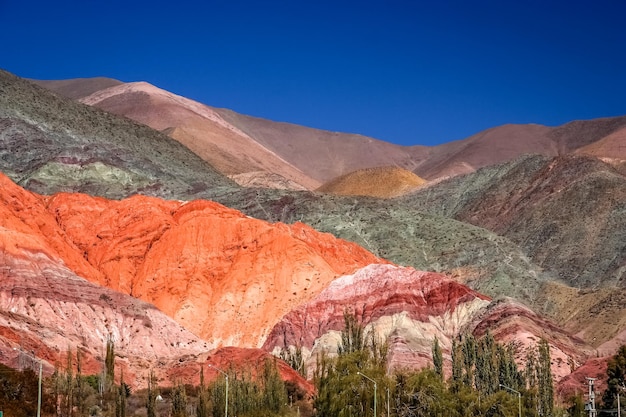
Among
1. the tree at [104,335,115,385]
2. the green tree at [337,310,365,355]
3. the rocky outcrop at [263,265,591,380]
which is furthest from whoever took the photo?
the rocky outcrop at [263,265,591,380]

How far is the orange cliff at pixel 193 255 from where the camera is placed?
128 m

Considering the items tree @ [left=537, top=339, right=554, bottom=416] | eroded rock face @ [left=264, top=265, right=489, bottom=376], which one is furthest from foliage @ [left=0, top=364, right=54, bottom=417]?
eroded rock face @ [left=264, top=265, right=489, bottom=376]

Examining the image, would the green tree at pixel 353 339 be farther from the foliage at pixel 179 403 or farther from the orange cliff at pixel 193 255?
the orange cliff at pixel 193 255

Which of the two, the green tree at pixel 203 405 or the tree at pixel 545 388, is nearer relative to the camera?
the green tree at pixel 203 405

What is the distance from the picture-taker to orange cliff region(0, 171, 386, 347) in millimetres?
128250

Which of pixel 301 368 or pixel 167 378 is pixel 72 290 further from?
pixel 301 368

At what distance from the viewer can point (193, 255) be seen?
454 ft

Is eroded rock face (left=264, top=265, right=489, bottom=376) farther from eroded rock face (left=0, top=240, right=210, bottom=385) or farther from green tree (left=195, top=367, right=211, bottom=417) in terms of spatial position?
green tree (left=195, top=367, right=211, bottom=417)

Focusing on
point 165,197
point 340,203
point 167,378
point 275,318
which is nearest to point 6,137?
point 165,197

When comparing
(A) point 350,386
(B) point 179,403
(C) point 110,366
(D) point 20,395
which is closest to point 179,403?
(B) point 179,403

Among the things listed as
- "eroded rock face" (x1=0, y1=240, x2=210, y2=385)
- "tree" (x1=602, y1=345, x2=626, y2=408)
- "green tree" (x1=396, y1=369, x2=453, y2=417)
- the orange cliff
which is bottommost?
"green tree" (x1=396, y1=369, x2=453, y2=417)

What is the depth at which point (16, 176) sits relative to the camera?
182m

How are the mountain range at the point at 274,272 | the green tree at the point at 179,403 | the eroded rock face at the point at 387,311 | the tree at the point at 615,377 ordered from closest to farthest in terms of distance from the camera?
the green tree at the point at 179,403 → the tree at the point at 615,377 → the mountain range at the point at 274,272 → the eroded rock face at the point at 387,311

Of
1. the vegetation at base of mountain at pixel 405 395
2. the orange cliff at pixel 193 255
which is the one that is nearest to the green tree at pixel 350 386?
the vegetation at base of mountain at pixel 405 395
